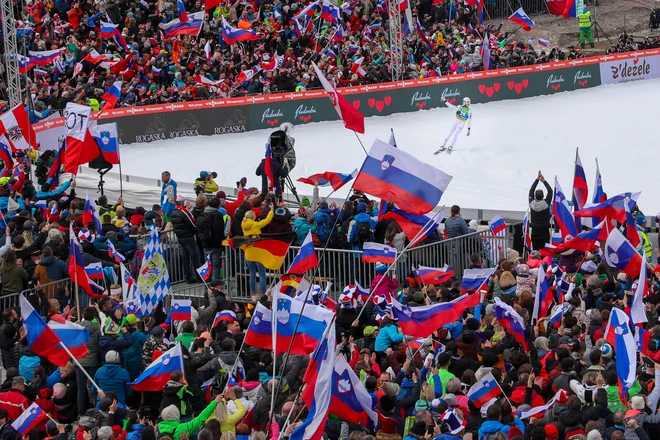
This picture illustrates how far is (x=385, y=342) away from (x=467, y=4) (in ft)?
96.6

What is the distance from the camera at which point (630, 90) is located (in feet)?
123

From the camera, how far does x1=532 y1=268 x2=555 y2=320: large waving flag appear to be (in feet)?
50.8

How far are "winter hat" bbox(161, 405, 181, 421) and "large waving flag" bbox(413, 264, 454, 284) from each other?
5.64 m

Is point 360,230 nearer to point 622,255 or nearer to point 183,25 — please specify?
point 622,255

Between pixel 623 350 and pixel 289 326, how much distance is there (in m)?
3.66

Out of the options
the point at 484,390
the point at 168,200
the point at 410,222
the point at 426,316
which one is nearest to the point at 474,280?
the point at 410,222

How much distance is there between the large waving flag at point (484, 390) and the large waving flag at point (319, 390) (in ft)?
5.04

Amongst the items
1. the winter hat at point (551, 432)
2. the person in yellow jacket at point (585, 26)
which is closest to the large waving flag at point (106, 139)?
the winter hat at point (551, 432)

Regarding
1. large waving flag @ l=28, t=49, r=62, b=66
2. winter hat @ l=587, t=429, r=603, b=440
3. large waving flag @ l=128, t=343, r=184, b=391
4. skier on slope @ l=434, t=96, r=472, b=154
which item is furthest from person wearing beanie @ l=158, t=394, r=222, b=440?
large waving flag @ l=28, t=49, r=62, b=66

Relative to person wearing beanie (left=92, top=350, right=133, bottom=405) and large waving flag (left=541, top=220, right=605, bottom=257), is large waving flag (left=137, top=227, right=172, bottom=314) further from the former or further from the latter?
large waving flag (left=541, top=220, right=605, bottom=257)

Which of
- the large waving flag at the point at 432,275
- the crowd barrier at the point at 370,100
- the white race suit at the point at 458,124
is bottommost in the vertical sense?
the large waving flag at the point at 432,275

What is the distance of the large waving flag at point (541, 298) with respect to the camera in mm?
15492

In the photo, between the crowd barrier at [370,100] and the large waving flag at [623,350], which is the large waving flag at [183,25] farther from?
the large waving flag at [623,350]

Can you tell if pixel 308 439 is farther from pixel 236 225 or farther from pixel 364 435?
pixel 236 225
